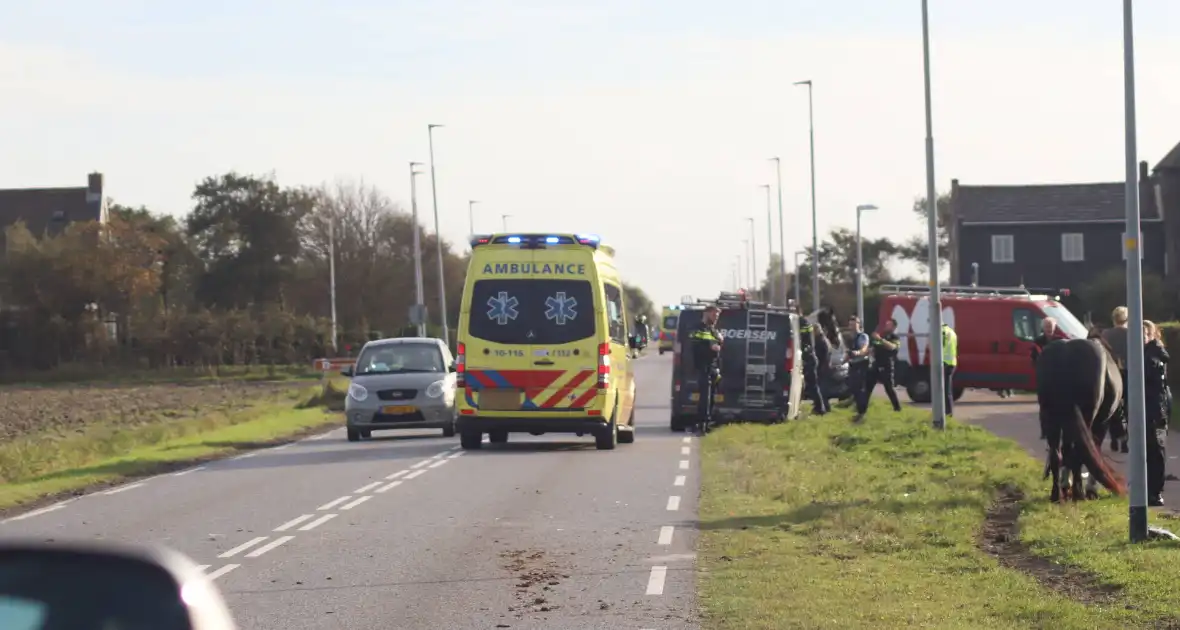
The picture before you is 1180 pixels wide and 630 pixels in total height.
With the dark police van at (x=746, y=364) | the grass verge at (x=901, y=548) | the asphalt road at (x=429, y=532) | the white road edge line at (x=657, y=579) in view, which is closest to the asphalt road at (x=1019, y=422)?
the grass verge at (x=901, y=548)

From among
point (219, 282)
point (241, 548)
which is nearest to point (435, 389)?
point (241, 548)

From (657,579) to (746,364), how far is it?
59.1 feet

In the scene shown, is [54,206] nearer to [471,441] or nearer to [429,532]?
[471,441]

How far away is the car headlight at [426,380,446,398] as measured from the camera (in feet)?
95.2

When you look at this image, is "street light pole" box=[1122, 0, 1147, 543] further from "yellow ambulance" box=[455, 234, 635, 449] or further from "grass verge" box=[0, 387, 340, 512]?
"yellow ambulance" box=[455, 234, 635, 449]

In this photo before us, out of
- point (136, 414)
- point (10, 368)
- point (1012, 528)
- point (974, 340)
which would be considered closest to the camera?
point (1012, 528)

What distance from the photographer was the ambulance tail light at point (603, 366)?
25.0 metres

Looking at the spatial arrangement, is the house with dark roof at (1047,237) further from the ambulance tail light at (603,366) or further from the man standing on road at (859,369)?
the ambulance tail light at (603,366)

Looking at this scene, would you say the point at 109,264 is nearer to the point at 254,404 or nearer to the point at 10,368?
the point at 10,368

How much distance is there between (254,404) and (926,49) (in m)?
21.7

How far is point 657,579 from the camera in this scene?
12.1 meters

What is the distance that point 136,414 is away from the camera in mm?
41656

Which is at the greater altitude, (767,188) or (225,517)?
(767,188)

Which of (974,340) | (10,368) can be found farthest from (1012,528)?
(10,368)
